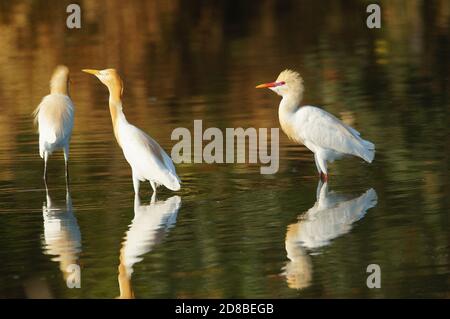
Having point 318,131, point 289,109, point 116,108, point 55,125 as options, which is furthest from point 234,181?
point 55,125

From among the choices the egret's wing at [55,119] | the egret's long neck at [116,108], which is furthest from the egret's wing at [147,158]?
the egret's wing at [55,119]

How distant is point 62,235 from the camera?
32.8 feet

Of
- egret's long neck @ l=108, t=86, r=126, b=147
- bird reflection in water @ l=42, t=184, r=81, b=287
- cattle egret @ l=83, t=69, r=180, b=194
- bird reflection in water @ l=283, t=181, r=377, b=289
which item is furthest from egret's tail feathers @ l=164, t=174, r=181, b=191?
bird reflection in water @ l=283, t=181, r=377, b=289

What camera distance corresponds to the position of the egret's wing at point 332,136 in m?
11.9

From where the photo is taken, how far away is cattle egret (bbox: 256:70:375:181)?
470 inches

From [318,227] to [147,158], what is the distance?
190 cm

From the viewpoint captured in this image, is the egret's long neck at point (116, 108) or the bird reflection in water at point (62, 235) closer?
the bird reflection in water at point (62, 235)

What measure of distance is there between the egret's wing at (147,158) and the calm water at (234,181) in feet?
0.72

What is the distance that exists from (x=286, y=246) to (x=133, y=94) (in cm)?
878

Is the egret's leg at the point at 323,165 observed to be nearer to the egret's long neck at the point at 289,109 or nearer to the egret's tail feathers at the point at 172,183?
the egret's long neck at the point at 289,109

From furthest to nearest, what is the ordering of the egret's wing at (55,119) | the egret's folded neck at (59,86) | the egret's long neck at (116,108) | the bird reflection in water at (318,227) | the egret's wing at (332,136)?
the egret's folded neck at (59,86), the egret's wing at (55,119), the egret's wing at (332,136), the egret's long neck at (116,108), the bird reflection in water at (318,227)

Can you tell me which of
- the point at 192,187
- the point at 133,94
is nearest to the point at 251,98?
the point at 133,94
